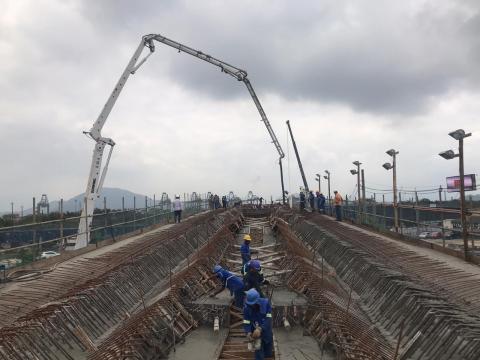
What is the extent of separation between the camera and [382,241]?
58.1 feet

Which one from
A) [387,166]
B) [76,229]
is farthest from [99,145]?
[387,166]

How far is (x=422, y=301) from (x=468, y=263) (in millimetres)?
5404

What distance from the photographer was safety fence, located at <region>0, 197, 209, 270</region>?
1744 centimetres

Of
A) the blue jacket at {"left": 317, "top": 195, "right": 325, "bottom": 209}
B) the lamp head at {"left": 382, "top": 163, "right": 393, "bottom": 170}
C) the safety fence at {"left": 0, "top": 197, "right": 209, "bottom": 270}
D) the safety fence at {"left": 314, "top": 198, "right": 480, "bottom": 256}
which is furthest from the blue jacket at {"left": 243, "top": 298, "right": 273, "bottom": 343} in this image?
the blue jacket at {"left": 317, "top": 195, "right": 325, "bottom": 209}

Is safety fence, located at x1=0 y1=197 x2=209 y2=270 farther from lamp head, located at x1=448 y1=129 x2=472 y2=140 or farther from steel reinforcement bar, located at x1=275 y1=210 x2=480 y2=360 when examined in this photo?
lamp head, located at x1=448 y1=129 x2=472 y2=140

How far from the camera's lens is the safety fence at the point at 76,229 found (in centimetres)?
1744

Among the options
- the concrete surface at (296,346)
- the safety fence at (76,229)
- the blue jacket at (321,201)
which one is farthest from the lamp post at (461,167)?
the blue jacket at (321,201)

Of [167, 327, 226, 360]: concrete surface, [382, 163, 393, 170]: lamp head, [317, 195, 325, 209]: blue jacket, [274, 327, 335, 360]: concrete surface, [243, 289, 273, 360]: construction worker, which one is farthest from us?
[317, 195, 325, 209]: blue jacket

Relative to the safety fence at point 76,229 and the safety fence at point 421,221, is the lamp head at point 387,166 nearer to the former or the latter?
the safety fence at point 421,221

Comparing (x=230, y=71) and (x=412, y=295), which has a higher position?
(x=230, y=71)

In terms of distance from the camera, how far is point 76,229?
90.3 feet

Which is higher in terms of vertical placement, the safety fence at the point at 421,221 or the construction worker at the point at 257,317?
the safety fence at the point at 421,221

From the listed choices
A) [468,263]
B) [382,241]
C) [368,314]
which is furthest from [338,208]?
[368,314]

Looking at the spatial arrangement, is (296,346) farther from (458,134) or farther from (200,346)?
(458,134)
